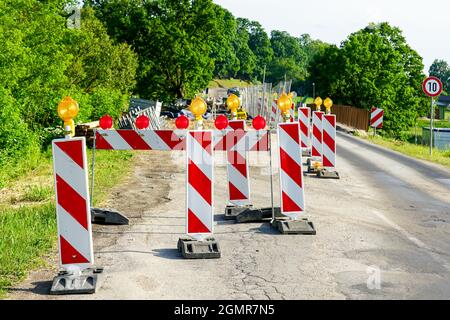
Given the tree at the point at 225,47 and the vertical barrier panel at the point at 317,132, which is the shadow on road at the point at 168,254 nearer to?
the vertical barrier panel at the point at 317,132

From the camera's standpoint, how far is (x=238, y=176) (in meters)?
9.44

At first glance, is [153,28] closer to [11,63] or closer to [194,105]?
[11,63]

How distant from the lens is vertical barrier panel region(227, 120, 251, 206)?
9328mm

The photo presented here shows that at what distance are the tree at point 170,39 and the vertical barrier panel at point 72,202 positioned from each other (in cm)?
5039

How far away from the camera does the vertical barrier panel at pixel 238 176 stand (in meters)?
9.33

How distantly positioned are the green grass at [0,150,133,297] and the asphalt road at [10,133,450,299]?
229 mm

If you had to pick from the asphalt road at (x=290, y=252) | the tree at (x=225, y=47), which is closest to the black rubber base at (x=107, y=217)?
the asphalt road at (x=290, y=252)

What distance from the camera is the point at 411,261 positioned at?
6.93 m

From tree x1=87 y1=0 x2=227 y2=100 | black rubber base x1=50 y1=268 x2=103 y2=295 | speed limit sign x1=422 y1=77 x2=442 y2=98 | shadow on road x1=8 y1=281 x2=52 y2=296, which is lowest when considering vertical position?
shadow on road x1=8 y1=281 x2=52 y2=296

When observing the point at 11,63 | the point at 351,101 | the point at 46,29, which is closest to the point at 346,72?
the point at 351,101

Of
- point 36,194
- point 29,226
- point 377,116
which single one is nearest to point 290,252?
point 29,226

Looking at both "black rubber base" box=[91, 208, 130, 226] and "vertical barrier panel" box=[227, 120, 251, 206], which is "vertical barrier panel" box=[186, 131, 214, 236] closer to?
"black rubber base" box=[91, 208, 130, 226]

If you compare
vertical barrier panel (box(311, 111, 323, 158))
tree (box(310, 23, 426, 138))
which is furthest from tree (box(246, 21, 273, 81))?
vertical barrier panel (box(311, 111, 323, 158))

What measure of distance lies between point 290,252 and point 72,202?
261cm
